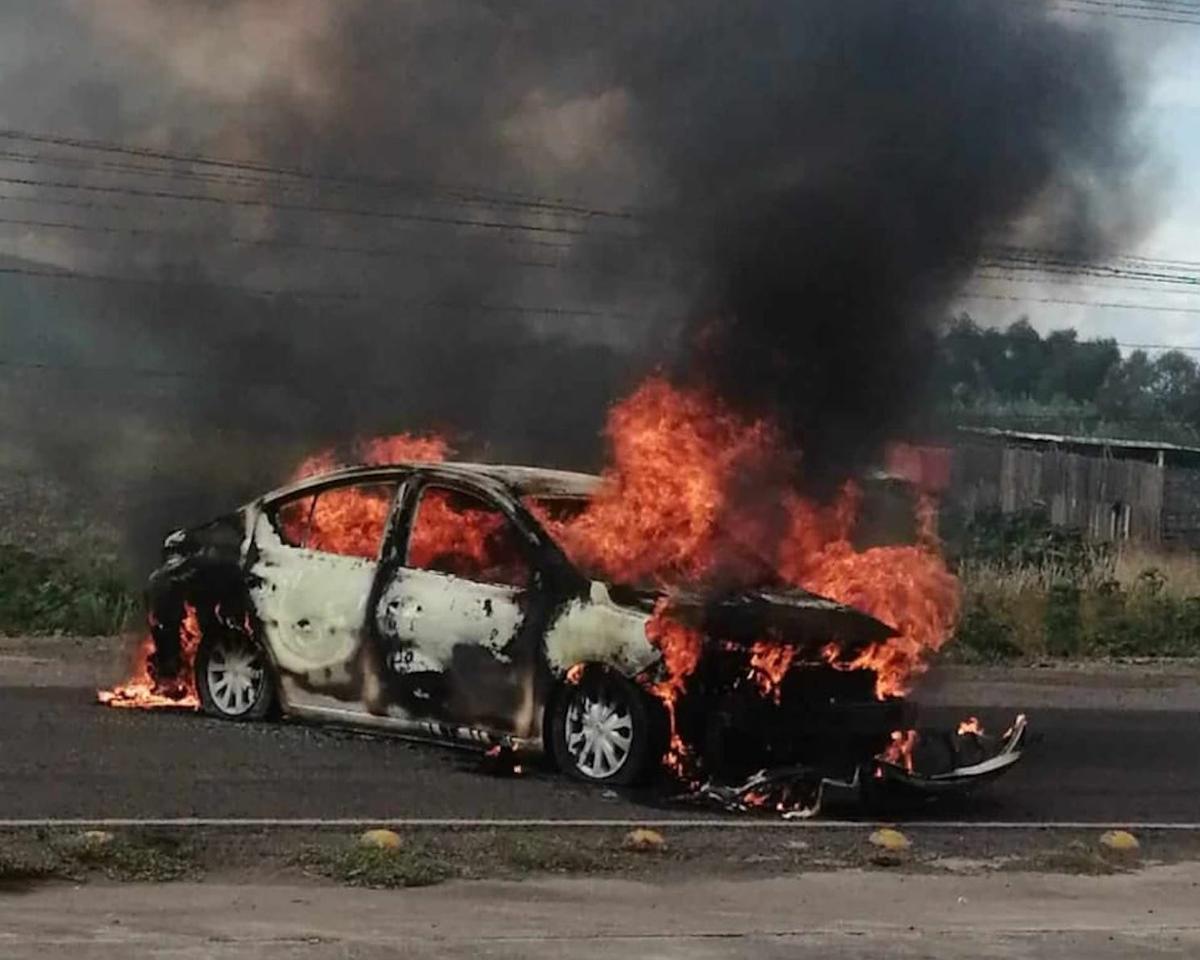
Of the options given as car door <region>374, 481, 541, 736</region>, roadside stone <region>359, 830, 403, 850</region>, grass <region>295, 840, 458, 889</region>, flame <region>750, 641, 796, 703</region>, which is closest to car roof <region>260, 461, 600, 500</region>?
car door <region>374, 481, 541, 736</region>

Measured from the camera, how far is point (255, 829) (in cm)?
860

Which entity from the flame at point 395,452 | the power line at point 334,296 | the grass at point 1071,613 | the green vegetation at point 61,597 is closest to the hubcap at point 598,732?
the flame at point 395,452

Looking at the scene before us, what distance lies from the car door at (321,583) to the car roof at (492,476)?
0.21ft

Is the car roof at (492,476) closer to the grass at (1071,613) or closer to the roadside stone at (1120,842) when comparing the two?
the roadside stone at (1120,842)

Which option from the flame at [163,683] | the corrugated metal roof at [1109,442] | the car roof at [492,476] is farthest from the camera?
the corrugated metal roof at [1109,442]

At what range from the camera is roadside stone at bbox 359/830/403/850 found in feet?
27.1

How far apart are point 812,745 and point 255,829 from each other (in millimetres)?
2761

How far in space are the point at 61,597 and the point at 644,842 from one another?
11.0 metres

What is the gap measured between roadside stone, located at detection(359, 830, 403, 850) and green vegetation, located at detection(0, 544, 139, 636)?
9.45 meters

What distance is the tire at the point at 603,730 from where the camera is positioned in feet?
32.4

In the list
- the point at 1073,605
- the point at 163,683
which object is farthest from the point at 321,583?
the point at 1073,605

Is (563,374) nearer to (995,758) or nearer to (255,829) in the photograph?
(995,758)

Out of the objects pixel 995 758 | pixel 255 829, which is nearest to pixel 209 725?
pixel 255 829

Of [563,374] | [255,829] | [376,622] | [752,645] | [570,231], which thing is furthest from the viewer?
[563,374]
